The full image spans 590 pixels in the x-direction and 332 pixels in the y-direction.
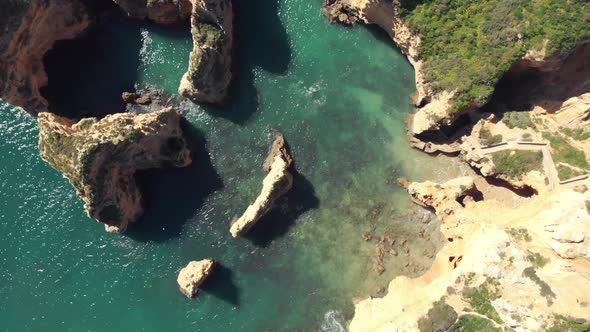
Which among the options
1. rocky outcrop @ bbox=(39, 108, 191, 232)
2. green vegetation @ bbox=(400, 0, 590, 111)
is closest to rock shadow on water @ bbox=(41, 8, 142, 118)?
rocky outcrop @ bbox=(39, 108, 191, 232)

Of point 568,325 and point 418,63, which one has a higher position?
point 418,63

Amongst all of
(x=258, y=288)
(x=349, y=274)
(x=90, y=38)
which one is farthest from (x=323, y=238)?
(x=90, y=38)

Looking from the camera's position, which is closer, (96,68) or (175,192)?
(96,68)

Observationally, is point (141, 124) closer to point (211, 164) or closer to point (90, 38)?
point (211, 164)

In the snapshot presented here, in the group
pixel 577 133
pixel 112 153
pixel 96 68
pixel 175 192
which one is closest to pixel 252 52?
pixel 96 68

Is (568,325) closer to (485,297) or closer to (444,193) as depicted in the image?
(485,297)

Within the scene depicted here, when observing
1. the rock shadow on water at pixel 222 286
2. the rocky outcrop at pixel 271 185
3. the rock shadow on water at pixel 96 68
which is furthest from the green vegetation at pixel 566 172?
the rock shadow on water at pixel 96 68

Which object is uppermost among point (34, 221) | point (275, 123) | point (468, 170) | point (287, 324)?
point (468, 170)
